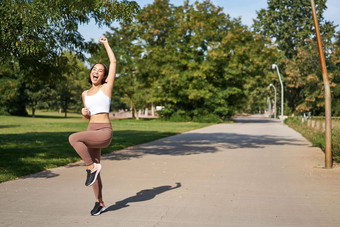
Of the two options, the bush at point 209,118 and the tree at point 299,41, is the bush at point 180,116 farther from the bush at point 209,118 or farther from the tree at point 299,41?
the tree at point 299,41

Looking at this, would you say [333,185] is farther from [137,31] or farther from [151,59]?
[137,31]

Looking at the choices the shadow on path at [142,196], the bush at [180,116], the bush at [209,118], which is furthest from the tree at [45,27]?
the bush at [180,116]

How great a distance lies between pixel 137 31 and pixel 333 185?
45.9 m

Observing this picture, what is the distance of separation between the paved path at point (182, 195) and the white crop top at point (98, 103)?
1.28 meters

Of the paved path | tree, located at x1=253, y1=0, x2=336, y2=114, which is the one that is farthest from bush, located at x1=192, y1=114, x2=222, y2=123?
the paved path

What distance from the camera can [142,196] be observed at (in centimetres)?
674

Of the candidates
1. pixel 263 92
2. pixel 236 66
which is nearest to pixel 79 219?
pixel 236 66

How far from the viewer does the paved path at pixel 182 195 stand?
17.3 ft

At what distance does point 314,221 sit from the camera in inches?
206

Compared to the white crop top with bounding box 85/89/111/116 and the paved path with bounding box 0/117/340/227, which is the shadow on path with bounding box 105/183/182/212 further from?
the white crop top with bounding box 85/89/111/116

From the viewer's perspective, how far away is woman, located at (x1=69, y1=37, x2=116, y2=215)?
502cm

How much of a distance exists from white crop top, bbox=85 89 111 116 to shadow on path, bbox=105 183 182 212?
1417mm

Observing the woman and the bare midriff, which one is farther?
the bare midriff

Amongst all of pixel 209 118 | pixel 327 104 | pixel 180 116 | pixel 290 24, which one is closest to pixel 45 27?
pixel 327 104
